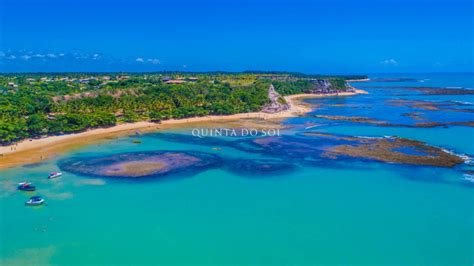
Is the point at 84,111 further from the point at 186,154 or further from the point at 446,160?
the point at 446,160

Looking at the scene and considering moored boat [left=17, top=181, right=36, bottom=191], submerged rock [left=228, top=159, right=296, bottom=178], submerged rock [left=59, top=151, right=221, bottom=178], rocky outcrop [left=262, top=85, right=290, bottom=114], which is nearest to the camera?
moored boat [left=17, top=181, right=36, bottom=191]

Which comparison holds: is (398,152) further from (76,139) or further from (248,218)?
(76,139)

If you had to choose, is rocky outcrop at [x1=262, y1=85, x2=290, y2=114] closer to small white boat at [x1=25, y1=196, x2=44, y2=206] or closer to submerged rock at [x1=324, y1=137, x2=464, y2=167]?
submerged rock at [x1=324, y1=137, x2=464, y2=167]

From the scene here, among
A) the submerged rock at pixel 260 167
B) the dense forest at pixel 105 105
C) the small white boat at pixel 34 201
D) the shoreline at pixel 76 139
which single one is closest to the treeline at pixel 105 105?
the dense forest at pixel 105 105

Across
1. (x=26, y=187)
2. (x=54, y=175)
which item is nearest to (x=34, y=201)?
(x=26, y=187)

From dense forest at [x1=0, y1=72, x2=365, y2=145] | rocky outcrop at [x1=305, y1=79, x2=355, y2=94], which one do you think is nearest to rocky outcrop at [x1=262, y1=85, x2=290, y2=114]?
dense forest at [x1=0, y1=72, x2=365, y2=145]

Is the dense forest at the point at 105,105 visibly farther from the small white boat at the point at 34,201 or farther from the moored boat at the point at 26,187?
the small white boat at the point at 34,201
